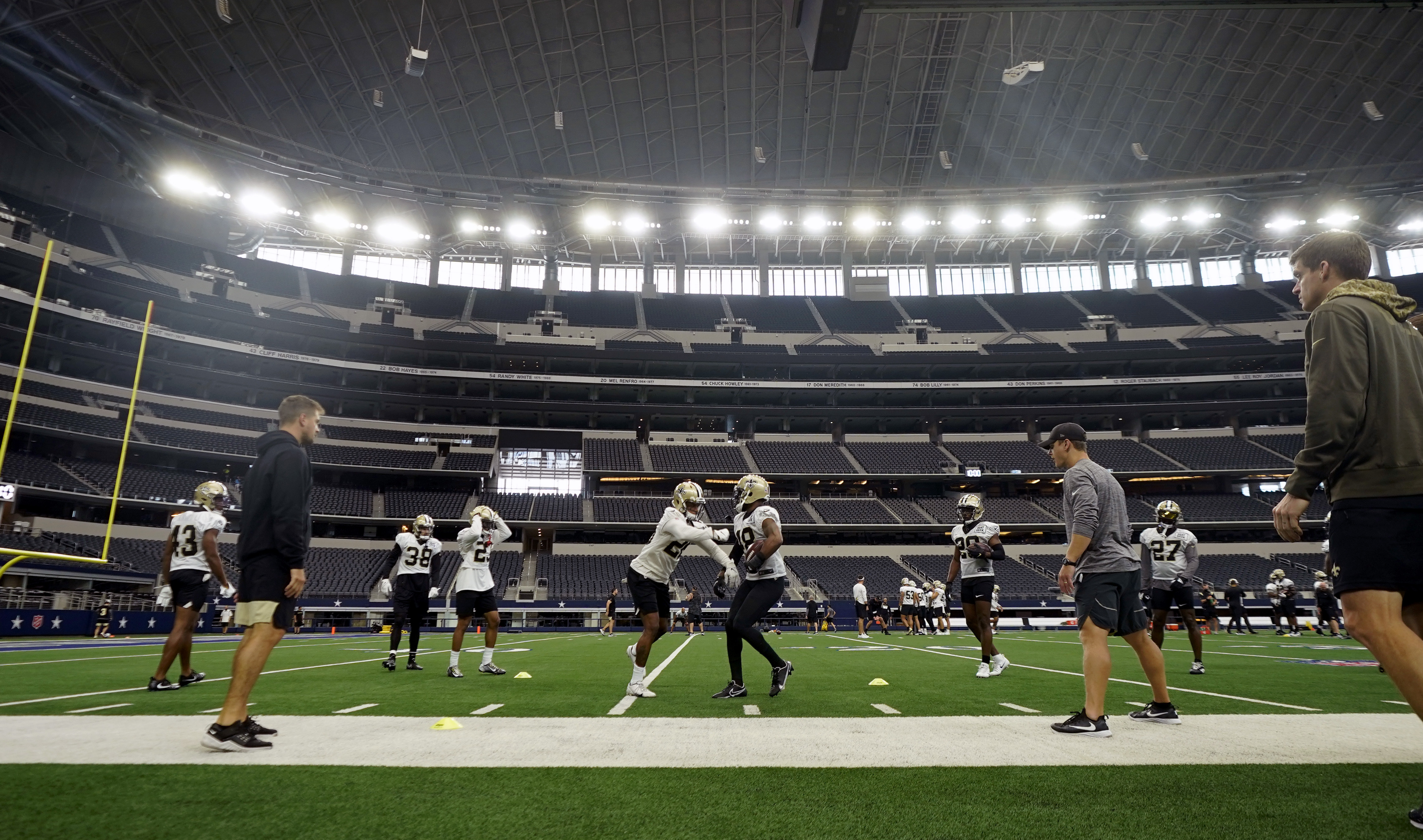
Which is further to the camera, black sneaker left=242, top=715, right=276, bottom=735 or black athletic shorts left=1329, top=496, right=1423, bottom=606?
black sneaker left=242, top=715, right=276, bottom=735

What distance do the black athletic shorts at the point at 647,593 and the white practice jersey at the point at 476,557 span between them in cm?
309

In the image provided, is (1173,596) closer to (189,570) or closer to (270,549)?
(270,549)

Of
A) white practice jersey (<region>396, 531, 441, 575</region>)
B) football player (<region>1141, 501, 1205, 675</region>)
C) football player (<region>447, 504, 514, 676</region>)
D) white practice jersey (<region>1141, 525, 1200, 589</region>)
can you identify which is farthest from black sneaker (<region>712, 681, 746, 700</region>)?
white practice jersey (<region>1141, 525, 1200, 589</region>)

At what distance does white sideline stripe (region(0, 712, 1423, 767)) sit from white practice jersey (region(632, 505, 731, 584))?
2190 mm

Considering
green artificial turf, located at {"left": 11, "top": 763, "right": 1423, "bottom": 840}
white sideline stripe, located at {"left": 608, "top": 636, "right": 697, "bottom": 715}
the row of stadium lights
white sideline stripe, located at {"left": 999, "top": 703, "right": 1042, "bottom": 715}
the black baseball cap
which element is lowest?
white sideline stripe, located at {"left": 608, "top": 636, "right": 697, "bottom": 715}

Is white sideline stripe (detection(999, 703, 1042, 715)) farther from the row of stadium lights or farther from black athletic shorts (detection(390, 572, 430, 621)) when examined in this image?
the row of stadium lights

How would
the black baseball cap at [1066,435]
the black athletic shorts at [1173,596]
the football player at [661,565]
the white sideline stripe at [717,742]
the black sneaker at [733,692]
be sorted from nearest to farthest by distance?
1. the white sideline stripe at [717,742]
2. the black baseball cap at [1066,435]
3. the black sneaker at [733,692]
4. the football player at [661,565]
5. the black athletic shorts at [1173,596]

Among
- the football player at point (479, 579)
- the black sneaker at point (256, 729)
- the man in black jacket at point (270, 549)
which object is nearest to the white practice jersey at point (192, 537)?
the football player at point (479, 579)

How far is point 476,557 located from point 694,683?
3901 millimetres

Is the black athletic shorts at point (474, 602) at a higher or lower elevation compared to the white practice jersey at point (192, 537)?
lower

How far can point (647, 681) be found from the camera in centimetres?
914

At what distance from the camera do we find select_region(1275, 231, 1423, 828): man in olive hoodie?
2793mm

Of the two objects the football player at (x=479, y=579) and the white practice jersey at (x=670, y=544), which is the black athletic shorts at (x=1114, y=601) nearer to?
the white practice jersey at (x=670, y=544)

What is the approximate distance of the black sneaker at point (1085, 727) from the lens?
4559 mm
